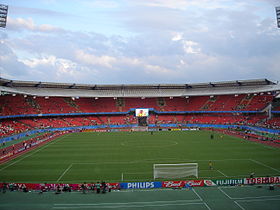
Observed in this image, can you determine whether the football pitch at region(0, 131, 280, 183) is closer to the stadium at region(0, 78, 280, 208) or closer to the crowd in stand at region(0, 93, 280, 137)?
the stadium at region(0, 78, 280, 208)

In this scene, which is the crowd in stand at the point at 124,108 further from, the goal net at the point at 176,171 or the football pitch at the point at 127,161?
the goal net at the point at 176,171

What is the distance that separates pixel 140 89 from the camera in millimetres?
89938

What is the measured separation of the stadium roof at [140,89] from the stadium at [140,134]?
30cm

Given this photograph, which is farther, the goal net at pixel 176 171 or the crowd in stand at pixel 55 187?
the goal net at pixel 176 171

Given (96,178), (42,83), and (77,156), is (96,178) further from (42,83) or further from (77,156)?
(42,83)

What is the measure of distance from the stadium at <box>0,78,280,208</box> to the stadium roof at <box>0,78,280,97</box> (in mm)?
301

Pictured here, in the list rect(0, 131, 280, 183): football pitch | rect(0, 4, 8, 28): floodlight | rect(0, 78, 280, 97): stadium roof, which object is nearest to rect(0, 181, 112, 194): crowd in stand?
rect(0, 131, 280, 183): football pitch

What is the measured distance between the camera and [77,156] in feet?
114

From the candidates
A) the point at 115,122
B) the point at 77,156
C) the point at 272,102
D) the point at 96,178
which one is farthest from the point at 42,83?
the point at 272,102

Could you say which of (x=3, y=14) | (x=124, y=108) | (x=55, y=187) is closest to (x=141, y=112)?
(x=124, y=108)

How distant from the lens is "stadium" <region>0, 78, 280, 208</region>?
2514 cm

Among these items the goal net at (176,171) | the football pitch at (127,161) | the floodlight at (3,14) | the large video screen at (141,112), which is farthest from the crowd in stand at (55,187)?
the large video screen at (141,112)

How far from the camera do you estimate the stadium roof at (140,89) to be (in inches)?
2938

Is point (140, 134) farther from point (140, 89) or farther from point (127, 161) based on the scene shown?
point (140, 89)
